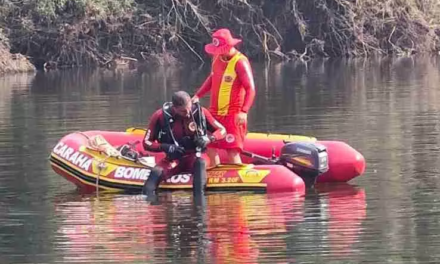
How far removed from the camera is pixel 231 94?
38.2 feet

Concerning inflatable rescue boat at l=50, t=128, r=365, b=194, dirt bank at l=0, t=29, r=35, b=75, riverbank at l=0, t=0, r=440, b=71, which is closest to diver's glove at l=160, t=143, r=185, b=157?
inflatable rescue boat at l=50, t=128, r=365, b=194

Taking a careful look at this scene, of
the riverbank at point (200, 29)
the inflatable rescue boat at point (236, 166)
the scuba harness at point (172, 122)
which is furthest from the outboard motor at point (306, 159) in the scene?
the riverbank at point (200, 29)

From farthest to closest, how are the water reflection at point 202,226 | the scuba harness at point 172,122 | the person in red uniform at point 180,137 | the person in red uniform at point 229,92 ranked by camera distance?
1. the person in red uniform at point 229,92
2. the scuba harness at point 172,122
3. the person in red uniform at point 180,137
4. the water reflection at point 202,226

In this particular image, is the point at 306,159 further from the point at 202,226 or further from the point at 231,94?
the point at 202,226

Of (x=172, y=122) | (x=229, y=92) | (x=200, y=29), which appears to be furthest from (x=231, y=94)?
(x=200, y=29)

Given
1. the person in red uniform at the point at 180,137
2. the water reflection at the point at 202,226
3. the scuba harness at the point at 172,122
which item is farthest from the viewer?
the scuba harness at the point at 172,122

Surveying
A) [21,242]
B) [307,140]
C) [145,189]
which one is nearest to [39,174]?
[145,189]

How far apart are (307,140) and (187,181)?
1577 mm

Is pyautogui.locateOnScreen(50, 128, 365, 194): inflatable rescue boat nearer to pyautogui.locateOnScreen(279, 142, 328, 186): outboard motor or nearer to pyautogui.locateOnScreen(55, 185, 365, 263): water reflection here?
pyautogui.locateOnScreen(279, 142, 328, 186): outboard motor

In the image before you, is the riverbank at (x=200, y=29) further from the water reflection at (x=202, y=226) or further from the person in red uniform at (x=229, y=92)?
the water reflection at (x=202, y=226)

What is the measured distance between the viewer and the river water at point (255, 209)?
8.55 m

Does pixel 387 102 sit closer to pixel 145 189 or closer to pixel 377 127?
pixel 377 127

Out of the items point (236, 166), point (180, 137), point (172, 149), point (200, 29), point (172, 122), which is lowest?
point (236, 166)

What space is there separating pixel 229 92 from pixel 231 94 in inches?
1.2
